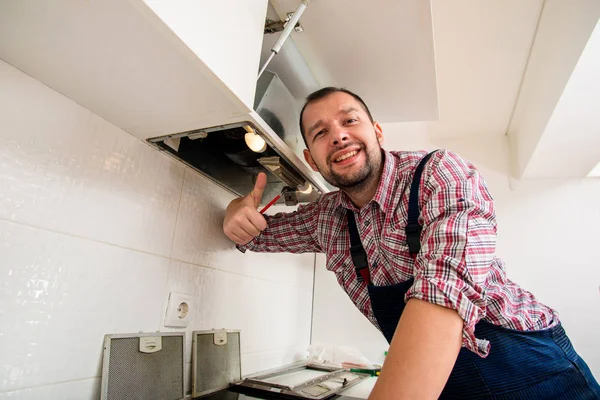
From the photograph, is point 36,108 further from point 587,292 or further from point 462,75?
point 587,292

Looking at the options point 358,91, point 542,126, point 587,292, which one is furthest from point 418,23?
point 587,292

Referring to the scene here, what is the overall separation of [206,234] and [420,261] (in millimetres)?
633

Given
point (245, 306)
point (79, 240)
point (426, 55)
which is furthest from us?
point (245, 306)

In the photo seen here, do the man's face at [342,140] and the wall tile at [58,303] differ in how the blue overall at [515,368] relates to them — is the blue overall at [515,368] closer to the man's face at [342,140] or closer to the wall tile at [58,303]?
the man's face at [342,140]

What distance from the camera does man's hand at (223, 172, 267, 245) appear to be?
3.11 feet

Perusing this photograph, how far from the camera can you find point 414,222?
690mm

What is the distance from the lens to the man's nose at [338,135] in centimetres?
84

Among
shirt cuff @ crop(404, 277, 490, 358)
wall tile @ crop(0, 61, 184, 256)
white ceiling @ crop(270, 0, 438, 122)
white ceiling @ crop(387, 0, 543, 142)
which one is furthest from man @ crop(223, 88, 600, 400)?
white ceiling @ crop(387, 0, 543, 142)

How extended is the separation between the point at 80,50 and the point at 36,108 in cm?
16

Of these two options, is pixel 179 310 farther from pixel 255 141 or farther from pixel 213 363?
pixel 255 141

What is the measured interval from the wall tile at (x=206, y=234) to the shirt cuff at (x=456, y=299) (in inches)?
24.6

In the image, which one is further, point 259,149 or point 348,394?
point 348,394

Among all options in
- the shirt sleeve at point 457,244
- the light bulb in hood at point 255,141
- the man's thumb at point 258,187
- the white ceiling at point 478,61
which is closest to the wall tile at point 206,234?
the man's thumb at point 258,187

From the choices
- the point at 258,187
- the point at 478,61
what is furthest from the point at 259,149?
the point at 478,61
